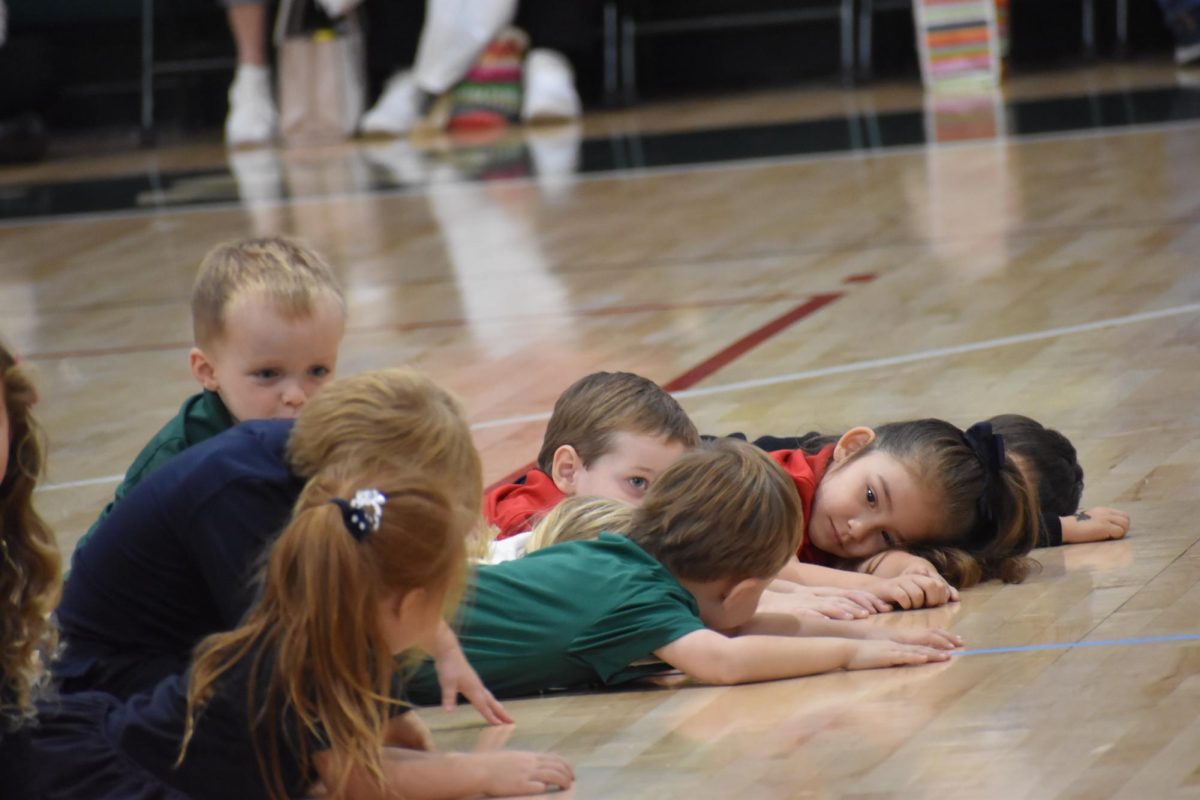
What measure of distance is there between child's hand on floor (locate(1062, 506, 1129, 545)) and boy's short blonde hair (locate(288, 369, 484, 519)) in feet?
3.24

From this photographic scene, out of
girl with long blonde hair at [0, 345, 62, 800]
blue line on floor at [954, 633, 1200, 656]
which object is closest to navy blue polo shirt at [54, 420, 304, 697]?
girl with long blonde hair at [0, 345, 62, 800]

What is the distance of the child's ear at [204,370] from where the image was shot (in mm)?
2373

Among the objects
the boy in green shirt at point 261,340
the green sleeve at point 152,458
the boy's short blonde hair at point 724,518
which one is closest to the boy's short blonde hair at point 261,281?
the boy in green shirt at point 261,340

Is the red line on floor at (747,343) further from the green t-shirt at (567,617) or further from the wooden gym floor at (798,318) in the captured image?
the green t-shirt at (567,617)

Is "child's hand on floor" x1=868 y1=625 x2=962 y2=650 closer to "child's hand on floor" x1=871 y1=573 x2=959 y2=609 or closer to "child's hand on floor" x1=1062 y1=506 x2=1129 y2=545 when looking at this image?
"child's hand on floor" x1=871 y1=573 x2=959 y2=609

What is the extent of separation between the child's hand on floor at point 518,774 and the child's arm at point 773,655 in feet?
0.97

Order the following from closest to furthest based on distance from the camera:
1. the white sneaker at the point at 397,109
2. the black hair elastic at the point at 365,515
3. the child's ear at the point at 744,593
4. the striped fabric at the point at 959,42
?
1. the black hair elastic at the point at 365,515
2. the child's ear at the point at 744,593
3. the striped fabric at the point at 959,42
4. the white sneaker at the point at 397,109

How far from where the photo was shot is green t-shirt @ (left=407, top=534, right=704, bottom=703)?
6.93 ft

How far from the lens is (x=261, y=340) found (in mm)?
2301

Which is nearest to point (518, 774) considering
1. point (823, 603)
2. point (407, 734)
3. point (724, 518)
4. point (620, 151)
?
point (407, 734)

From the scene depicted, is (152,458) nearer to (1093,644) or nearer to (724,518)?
(724,518)

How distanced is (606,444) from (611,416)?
36 mm

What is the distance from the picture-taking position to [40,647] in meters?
1.82

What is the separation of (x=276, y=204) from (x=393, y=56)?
195cm
